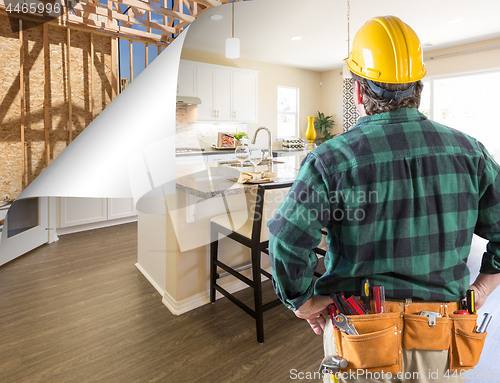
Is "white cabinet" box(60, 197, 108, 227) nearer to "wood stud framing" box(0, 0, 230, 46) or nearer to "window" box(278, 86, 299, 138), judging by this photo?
"wood stud framing" box(0, 0, 230, 46)

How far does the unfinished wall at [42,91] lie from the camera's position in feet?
11.4

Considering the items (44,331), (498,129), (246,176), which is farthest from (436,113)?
(44,331)

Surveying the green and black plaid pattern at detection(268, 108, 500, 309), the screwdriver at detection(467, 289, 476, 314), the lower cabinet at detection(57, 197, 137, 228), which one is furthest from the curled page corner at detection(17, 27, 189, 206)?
the lower cabinet at detection(57, 197, 137, 228)

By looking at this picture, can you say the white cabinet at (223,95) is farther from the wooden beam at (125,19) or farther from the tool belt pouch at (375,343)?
the tool belt pouch at (375,343)

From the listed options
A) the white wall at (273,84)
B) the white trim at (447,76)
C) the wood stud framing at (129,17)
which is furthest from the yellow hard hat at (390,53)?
the white trim at (447,76)

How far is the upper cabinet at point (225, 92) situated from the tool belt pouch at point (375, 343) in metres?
5.15

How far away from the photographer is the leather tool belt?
0.70 meters

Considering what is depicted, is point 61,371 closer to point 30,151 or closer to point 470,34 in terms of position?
point 30,151

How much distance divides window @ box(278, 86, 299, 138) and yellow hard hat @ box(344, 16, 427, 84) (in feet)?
22.6

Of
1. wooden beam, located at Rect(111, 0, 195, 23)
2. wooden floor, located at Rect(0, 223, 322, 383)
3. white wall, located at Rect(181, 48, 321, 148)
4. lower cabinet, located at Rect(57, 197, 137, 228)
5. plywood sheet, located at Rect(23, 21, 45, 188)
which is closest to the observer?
wooden floor, located at Rect(0, 223, 322, 383)

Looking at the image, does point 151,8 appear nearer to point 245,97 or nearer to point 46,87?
point 46,87

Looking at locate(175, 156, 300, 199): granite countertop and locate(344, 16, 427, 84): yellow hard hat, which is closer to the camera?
locate(175, 156, 300, 199): granite countertop

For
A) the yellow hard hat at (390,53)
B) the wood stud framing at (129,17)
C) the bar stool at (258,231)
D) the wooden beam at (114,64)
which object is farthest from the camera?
the wooden beam at (114,64)

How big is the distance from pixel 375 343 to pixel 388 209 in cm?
30
